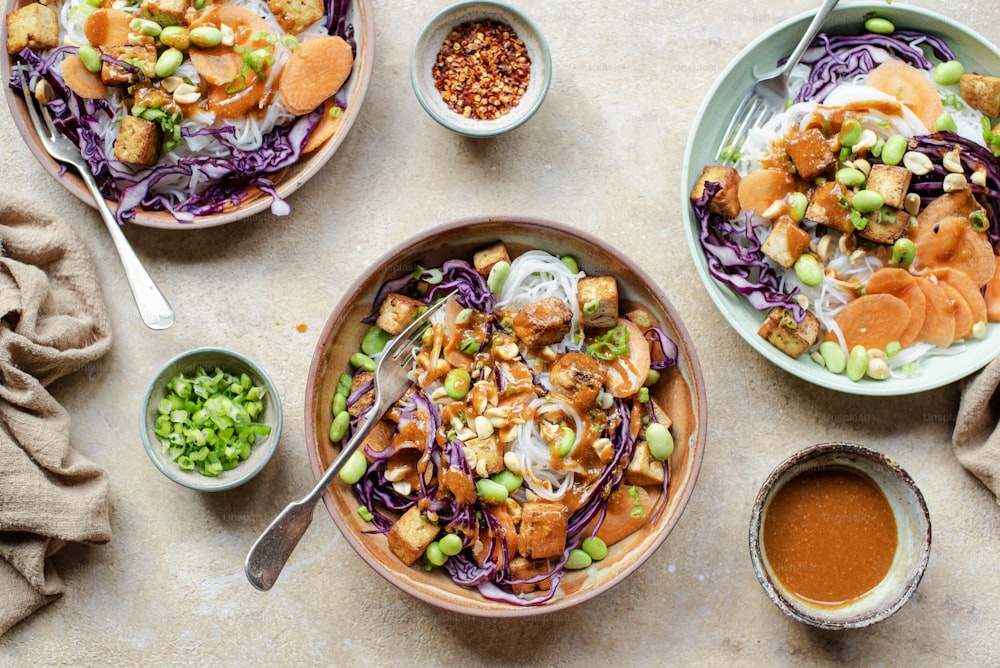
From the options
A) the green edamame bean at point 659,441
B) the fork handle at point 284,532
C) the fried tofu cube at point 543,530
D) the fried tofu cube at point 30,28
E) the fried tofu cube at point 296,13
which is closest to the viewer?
the fork handle at point 284,532

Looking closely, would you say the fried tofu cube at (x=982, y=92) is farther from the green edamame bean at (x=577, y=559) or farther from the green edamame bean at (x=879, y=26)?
the green edamame bean at (x=577, y=559)

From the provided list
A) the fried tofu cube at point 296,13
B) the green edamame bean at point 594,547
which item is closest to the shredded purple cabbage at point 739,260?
the green edamame bean at point 594,547

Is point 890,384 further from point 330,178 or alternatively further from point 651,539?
point 330,178

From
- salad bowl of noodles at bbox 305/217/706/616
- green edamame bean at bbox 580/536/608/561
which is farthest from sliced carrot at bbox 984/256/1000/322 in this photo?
green edamame bean at bbox 580/536/608/561

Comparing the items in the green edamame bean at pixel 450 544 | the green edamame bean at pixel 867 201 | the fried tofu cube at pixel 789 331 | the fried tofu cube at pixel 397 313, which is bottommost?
the green edamame bean at pixel 450 544

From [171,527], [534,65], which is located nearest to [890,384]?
[534,65]

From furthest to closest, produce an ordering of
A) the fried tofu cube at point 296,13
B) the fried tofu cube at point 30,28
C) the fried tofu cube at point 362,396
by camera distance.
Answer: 1. the fried tofu cube at point 296,13
2. the fried tofu cube at point 30,28
3. the fried tofu cube at point 362,396

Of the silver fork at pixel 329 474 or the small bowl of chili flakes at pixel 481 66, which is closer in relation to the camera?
the silver fork at pixel 329 474

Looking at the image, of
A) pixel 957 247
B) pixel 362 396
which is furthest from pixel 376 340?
pixel 957 247
